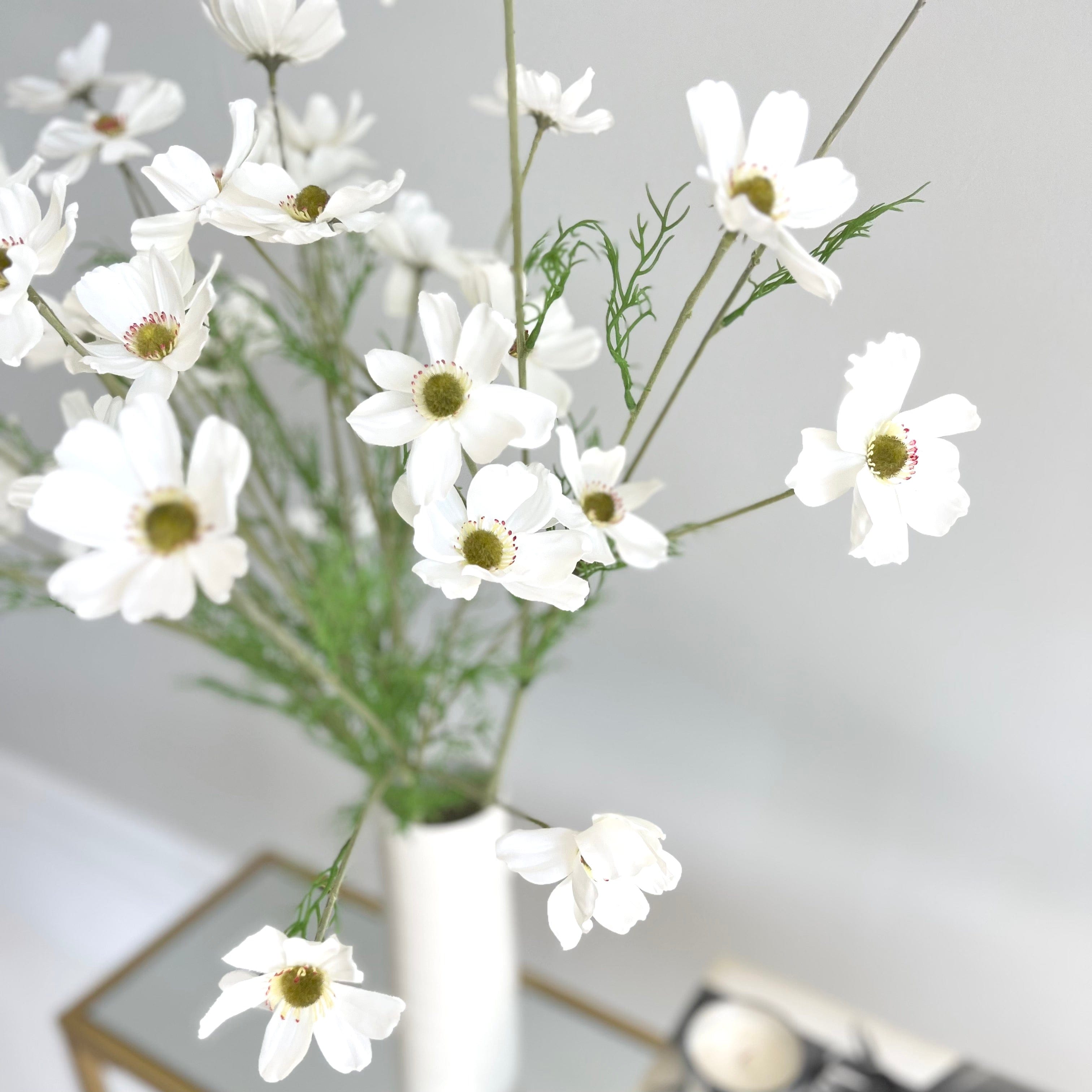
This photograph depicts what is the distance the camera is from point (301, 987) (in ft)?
1.23

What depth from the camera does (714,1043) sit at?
29.5 inches

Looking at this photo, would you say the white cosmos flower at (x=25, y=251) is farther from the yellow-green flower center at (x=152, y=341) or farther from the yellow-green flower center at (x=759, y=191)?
the yellow-green flower center at (x=759, y=191)

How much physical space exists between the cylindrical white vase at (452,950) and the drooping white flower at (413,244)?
351 millimetres

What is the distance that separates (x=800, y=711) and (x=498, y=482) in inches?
19.1

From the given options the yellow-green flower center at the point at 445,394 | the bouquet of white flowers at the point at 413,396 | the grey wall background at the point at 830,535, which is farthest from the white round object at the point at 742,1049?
the yellow-green flower center at the point at 445,394

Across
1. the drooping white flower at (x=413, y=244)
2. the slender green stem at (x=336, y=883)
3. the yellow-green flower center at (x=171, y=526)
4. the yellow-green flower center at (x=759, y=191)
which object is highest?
the yellow-green flower center at (x=759, y=191)

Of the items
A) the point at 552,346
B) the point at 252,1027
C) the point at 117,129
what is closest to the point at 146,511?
the point at 552,346

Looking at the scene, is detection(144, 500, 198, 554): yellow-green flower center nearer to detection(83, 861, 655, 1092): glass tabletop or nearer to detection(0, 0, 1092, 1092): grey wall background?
detection(0, 0, 1092, 1092): grey wall background

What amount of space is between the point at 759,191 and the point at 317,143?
0.32 metres

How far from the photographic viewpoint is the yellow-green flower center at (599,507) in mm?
425

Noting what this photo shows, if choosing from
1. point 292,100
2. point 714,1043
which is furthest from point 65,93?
point 714,1043

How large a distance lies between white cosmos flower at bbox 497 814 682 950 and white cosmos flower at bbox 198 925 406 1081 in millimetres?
69

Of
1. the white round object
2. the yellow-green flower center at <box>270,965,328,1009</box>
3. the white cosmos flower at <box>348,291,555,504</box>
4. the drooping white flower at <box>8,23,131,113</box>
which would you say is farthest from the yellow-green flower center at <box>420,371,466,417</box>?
the white round object

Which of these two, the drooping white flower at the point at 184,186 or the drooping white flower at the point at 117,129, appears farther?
the drooping white flower at the point at 117,129
